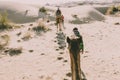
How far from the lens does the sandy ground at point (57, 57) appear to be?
13008mm

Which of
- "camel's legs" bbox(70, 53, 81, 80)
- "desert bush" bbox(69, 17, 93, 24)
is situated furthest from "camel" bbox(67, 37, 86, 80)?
"desert bush" bbox(69, 17, 93, 24)

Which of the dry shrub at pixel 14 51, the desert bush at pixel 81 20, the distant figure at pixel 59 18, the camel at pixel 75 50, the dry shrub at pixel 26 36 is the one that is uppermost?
the camel at pixel 75 50

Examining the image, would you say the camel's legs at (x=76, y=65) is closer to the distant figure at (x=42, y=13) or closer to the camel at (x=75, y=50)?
the camel at (x=75, y=50)

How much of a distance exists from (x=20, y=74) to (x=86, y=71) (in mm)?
2679

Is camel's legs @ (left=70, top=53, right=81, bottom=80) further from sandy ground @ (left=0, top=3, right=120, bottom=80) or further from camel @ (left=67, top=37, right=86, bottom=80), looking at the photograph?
sandy ground @ (left=0, top=3, right=120, bottom=80)

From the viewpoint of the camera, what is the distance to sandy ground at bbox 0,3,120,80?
13.0 metres

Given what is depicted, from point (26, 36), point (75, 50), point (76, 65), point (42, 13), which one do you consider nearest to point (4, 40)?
point (26, 36)

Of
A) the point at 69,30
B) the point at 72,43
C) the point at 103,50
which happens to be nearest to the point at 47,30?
the point at 69,30

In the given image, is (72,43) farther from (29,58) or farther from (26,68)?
(29,58)

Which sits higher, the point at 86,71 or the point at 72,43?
the point at 72,43

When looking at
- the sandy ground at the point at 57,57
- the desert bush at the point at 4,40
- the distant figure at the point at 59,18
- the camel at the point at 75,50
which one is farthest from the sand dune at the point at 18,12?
the camel at the point at 75,50

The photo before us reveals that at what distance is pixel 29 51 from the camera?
1656cm

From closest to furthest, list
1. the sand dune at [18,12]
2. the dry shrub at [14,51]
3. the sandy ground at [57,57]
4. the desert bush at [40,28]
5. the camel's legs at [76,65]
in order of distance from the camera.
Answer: the camel's legs at [76,65] → the sandy ground at [57,57] → the dry shrub at [14,51] → the desert bush at [40,28] → the sand dune at [18,12]

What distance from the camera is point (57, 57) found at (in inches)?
602
